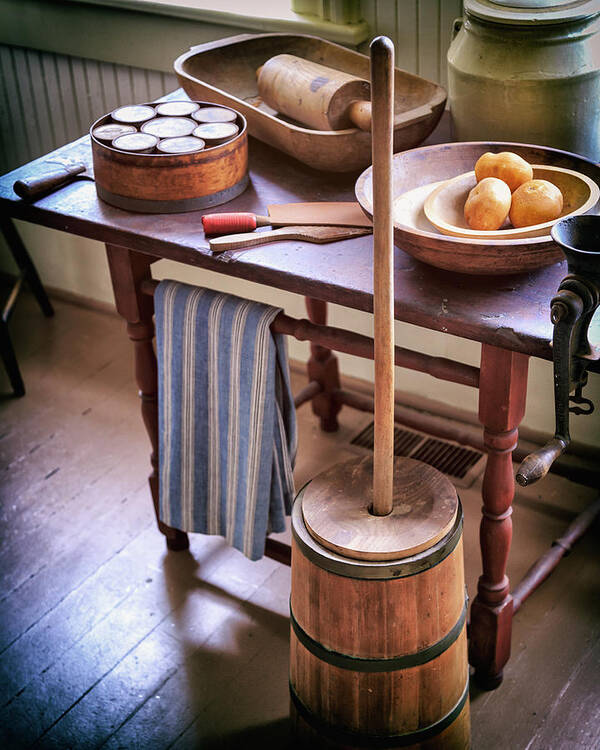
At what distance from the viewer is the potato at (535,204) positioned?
1479 millimetres

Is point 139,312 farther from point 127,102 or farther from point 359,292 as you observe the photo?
point 127,102

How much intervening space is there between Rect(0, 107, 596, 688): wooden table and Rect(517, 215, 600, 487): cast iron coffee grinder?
0.20 feet

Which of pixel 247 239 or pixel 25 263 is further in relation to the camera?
pixel 25 263

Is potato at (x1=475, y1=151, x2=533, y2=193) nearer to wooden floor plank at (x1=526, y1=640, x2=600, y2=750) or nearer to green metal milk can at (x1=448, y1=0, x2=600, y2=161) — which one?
green metal milk can at (x1=448, y1=0, x2=600, y2=161)

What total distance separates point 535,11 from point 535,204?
41 cm

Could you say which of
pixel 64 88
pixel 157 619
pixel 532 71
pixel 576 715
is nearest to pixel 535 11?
pixel 532 71

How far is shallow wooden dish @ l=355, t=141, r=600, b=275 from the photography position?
140 cm

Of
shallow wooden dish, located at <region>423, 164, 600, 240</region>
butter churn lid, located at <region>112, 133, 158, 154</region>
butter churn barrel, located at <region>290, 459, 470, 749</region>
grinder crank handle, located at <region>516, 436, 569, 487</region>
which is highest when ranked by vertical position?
butter churn lid, located at <region>112, 133, 158, 154</region>

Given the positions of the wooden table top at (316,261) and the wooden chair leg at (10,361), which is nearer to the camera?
the wooden table top at (316,261)

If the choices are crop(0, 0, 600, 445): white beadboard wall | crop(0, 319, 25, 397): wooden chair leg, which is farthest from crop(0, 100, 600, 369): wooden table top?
crop(0, 319, 25, 397): wooden chair leg

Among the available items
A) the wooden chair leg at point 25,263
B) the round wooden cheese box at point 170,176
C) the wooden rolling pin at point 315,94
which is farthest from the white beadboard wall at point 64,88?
the round wooden cheese box at point 170,176

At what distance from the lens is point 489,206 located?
1.47m

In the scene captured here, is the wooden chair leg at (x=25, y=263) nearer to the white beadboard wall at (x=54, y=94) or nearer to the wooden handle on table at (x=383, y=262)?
the white beadboard wall at (x=54, y=94)

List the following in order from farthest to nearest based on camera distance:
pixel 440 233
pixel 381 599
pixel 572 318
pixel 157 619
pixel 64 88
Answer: pixel 64 88
pixel 157 619
pixel 440 233
pixel 381 599
pixel 572 318
